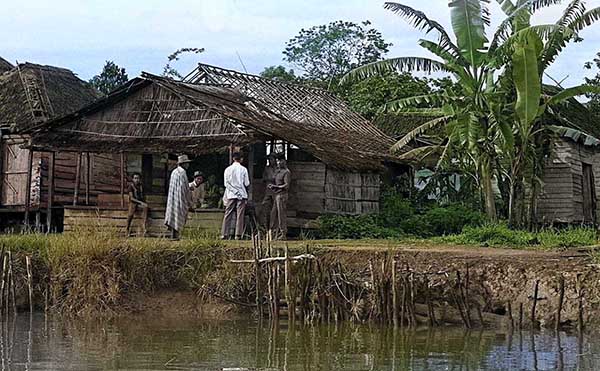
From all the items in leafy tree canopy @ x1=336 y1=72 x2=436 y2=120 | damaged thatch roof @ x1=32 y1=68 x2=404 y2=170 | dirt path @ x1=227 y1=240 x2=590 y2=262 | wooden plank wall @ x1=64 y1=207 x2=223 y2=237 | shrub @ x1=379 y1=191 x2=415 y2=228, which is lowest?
dirt path @ x1=227 y1=240 x2=590 y2=262

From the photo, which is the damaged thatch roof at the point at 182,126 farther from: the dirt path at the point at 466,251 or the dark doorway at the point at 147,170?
the dirt path at the point at 466,251

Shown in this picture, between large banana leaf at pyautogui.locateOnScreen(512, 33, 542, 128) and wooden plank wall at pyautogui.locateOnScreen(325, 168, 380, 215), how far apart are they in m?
5.09

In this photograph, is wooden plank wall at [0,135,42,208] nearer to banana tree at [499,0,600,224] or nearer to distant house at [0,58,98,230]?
distant house at [0,58,98,230]

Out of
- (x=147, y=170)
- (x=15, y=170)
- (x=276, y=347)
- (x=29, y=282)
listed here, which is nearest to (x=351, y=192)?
(x=147, y=170)

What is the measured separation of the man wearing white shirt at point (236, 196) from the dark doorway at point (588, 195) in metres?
11.2

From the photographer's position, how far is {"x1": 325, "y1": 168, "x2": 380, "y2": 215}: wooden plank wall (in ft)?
65.0

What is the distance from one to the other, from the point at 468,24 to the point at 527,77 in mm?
1620

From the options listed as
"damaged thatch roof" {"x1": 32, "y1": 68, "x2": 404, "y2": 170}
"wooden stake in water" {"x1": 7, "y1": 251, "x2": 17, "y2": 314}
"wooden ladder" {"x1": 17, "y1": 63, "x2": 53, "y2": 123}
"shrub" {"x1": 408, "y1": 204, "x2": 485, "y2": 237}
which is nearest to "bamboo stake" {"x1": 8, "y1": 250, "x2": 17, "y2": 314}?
"wooden stake in water" {"x1": 7, "y1": 251, "x2": 17, "y2": 314}

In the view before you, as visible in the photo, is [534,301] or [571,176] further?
[571,176]

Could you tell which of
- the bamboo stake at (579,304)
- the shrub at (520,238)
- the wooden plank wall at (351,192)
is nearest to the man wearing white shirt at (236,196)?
the wooden plank wall at (351,192)

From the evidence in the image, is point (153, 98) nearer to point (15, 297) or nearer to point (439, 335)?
point (15, 297)

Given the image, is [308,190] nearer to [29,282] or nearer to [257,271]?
[257,271]

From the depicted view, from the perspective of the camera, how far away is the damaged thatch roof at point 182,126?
18859 mm

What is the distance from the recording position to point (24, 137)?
2323 cm
